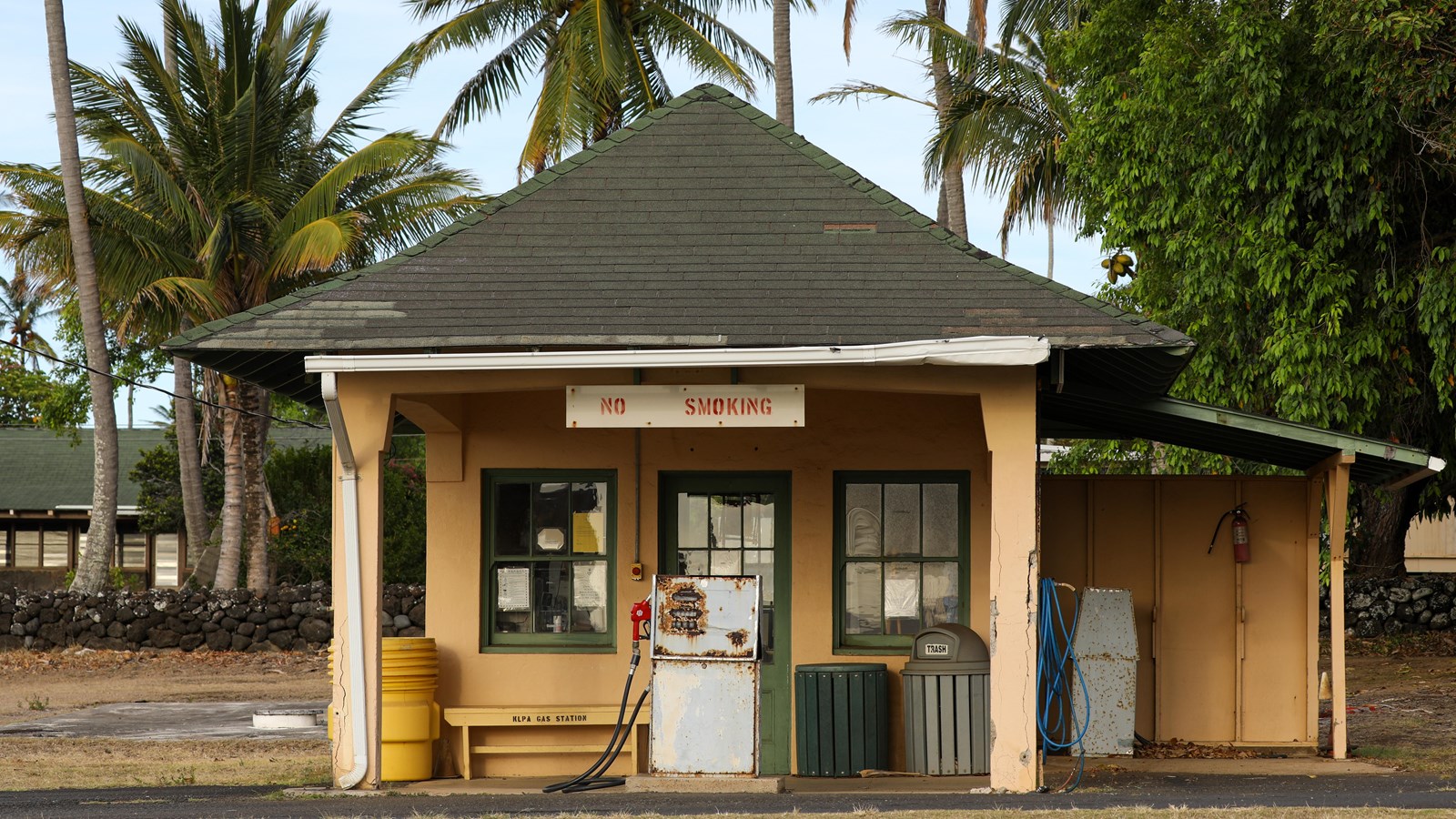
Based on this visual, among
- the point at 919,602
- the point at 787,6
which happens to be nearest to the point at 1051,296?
the point at 919,602

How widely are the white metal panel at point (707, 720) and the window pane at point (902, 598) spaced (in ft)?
5.08

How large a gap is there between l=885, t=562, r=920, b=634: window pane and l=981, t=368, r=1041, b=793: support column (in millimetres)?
1628

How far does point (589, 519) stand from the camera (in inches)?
436

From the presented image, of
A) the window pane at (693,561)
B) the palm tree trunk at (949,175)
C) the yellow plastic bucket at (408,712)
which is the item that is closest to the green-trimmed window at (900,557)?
the window pane at (693,561)

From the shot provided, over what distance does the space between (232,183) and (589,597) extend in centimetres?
Answer: 1567

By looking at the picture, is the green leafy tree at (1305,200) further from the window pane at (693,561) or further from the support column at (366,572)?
the support column at (366,572)

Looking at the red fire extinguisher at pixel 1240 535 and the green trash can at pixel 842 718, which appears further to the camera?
the red fire extinguisher at pixel 1240 535

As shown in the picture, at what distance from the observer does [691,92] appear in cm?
1145

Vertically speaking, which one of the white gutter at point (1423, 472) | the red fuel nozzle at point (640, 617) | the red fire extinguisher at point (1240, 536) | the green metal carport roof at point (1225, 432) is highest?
the green metal carport roof at point (1225, 432)

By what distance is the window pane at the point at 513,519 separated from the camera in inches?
436

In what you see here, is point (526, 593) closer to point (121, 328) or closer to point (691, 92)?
point (691, 92)

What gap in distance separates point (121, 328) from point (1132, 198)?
15694mm

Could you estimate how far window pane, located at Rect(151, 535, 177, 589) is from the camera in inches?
1391

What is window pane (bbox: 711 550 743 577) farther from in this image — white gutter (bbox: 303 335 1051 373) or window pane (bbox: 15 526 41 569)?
window pane (bbox: 15 526 41 569)
